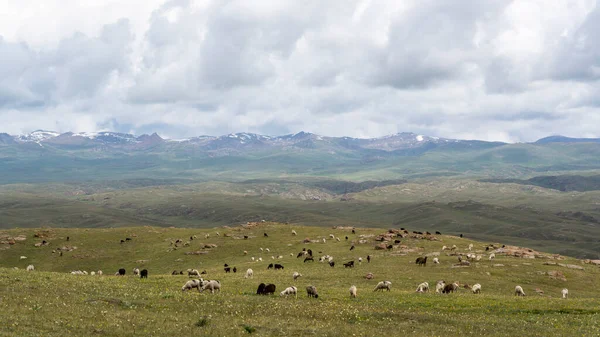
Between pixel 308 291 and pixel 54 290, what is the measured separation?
16.7 m

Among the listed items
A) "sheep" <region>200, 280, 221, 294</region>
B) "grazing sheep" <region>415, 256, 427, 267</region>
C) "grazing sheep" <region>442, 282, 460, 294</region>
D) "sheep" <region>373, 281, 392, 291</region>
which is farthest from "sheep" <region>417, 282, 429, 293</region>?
"sheep" <region>200, 280, 221, 294</region>

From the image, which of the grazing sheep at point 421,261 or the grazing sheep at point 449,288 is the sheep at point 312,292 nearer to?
the grazing sheep at point 449,288

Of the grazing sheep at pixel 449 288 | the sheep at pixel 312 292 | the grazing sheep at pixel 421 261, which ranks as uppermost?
the sheep at pixel 312 292

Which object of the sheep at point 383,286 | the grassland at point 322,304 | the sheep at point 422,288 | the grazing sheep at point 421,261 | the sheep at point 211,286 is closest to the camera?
the grassland at point 322,304

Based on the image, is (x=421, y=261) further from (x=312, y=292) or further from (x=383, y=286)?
(x=312, y=292)

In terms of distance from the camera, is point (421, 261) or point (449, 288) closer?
point (449, 288)

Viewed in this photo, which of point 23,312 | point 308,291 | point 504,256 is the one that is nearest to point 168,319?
point 23,312

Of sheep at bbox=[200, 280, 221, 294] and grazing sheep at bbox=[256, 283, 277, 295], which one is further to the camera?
sheep at bbox=[200, 280, 221, 294]

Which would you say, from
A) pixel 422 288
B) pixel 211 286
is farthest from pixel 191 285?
pixel 422 288

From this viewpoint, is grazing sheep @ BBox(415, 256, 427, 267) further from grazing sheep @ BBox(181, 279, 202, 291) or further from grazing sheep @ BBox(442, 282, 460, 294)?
grazing sheep @ BBox(181, 279, 202, 291)

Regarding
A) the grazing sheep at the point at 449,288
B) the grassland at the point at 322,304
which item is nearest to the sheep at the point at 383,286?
the grassland at the point at 322,304

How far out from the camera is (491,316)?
2908 cm

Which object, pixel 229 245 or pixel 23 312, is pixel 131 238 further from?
pixel 23 312

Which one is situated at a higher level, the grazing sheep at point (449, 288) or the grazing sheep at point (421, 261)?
the grazing sheep at point (449, 288)
